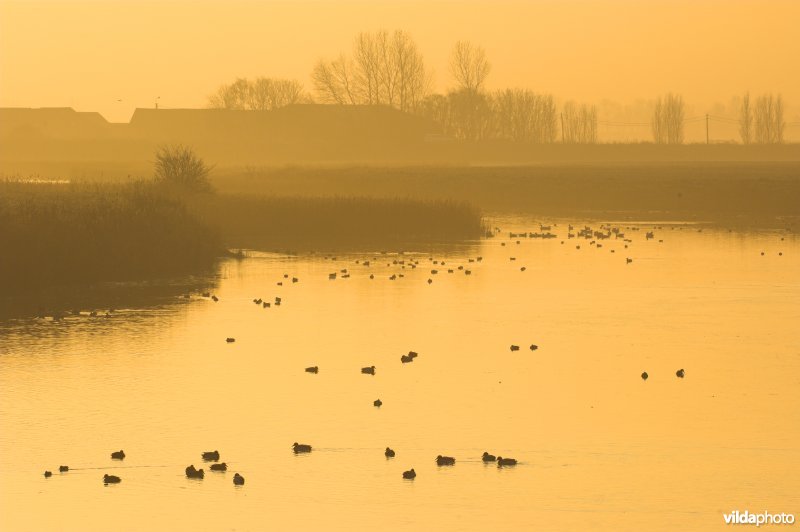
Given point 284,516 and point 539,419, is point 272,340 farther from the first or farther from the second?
point 284,516

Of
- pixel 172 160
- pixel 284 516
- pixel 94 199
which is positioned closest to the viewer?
pixel 284 516

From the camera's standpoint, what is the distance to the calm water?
15789 mm

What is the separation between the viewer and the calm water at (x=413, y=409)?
1579cm

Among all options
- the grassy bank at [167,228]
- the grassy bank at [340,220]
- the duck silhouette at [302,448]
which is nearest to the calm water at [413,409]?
the duck silhouette at [302,448]

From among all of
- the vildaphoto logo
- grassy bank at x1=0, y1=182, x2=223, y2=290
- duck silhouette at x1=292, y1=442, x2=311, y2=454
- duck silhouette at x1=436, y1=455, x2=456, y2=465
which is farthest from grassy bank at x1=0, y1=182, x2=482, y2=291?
the vildaphoto logo

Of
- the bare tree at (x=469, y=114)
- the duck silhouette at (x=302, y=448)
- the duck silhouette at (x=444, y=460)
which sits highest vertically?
the bare tree at (x=469, y=114)

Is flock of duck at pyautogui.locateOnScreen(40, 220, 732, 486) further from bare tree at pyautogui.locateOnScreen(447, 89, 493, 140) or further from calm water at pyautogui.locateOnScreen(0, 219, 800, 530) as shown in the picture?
bare tree at pyautogui.locateOnScreen(447, 89, 493, 140)

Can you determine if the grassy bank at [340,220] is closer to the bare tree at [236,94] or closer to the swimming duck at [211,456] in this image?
the swimming duck at [211,456]

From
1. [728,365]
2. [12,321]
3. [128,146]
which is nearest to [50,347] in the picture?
[12,321]

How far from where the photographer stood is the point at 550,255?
157 feet

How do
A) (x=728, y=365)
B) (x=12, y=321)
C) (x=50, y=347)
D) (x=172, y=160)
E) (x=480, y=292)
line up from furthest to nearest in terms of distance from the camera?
1. (x=172, y=160)
2. (x=480, y=292)
3. (x=12, y=321)
4. (x=50, y=347)
5. (x=728, y=365)

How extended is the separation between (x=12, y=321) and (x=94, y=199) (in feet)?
52.8

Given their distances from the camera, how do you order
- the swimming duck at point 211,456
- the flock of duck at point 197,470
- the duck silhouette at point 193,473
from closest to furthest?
1. the flock of duck at point 197,470
2. the duck silhouette at point 193,473
3. the swimming duck at point 211,456

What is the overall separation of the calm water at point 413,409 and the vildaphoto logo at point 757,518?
6.6 inches
